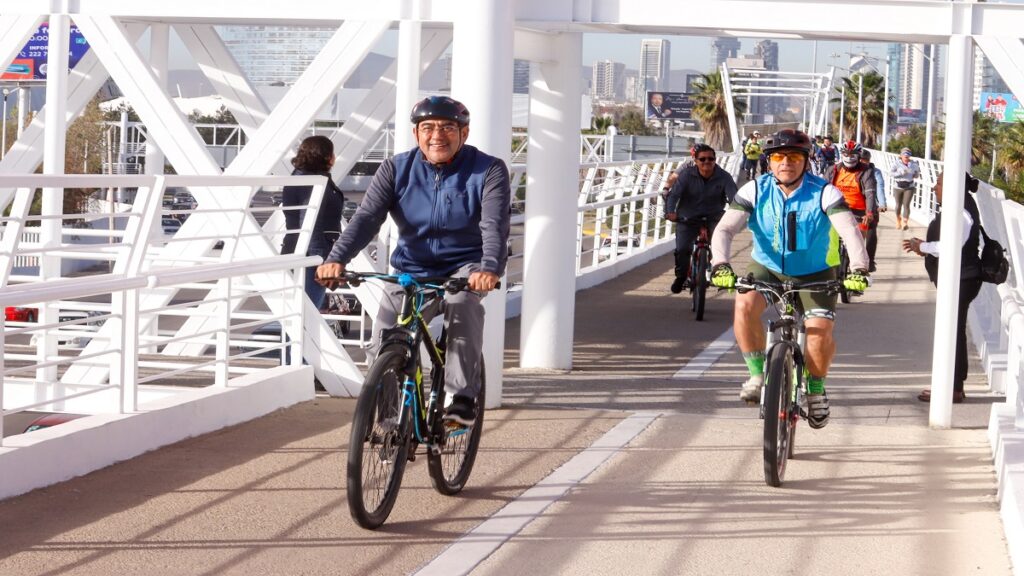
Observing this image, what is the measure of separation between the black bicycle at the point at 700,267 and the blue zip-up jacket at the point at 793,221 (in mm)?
7852

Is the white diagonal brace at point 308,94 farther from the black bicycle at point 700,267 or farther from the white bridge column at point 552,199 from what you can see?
the black bicycle at point 700,267

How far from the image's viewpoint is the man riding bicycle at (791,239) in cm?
807

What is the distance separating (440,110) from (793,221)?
210 cm

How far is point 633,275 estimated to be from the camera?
22.6 m

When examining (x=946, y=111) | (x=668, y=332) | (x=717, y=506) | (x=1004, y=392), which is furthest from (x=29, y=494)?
(x=668, y=332)

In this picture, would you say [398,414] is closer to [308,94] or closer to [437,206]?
[437,206]

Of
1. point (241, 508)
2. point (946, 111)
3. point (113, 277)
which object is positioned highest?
point (946, 111)

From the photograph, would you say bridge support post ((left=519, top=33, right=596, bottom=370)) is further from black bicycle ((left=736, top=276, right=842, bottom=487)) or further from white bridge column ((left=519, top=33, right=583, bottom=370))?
black bicycle ((left=736, top=276, right=842, bottom=487))

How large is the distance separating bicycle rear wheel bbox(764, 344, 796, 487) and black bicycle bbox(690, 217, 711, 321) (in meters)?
8.30

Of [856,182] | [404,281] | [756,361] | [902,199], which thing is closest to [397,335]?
[404,281]

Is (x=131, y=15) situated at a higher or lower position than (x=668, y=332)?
higher

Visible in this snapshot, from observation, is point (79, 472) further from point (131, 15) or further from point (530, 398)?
point (131, 15)

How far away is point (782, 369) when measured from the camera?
24.9 ft

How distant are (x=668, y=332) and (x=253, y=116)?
14.3 ft
